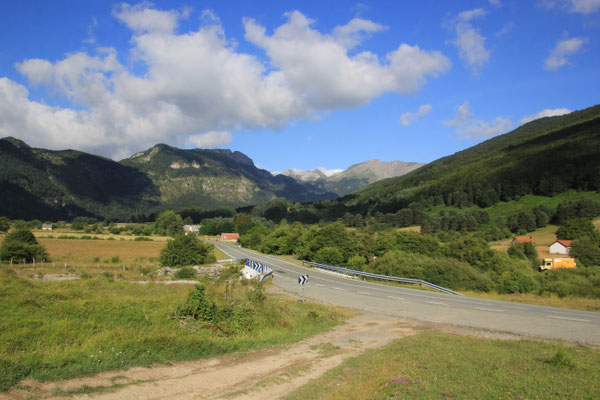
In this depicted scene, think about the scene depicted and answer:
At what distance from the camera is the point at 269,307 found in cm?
1595

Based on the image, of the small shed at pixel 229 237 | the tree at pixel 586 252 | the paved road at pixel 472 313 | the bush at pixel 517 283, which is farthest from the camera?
the small shed at pixel 229 237

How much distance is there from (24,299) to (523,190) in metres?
134

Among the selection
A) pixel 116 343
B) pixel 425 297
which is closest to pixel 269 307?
pixel 116 343

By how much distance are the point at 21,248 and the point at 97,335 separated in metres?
38.8

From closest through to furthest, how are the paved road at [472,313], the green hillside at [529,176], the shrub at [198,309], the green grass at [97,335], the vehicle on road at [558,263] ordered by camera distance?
the green grass at [97,335] → the shrub at [198,309] → the paved road at [472,313] → the vehicle on road at [558,263] → the green hillside at [529,176]

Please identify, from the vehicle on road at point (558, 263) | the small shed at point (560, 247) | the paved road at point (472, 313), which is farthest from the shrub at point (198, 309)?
the small shed at point (560, 247)

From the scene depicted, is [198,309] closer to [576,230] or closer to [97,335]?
[97,335]

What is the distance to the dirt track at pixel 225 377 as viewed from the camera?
24.7 feet

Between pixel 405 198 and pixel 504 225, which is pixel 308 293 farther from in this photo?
pixel 405 198

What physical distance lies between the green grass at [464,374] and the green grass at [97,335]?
4021 millimetres

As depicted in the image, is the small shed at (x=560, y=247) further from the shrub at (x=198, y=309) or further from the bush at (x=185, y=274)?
the shrub at (x=198, y=309)

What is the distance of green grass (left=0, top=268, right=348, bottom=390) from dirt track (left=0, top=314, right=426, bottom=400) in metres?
0.42

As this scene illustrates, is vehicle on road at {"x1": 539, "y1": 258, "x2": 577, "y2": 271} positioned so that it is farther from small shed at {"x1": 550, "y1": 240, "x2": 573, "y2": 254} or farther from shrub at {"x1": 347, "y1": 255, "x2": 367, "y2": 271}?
shrub at {"x1": 347, "y1": 255, "x2": 367, "y2": 271}

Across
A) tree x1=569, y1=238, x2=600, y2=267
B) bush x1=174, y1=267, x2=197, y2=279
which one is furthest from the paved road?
tree x1=569, y1=238, x2=600, y2=267
